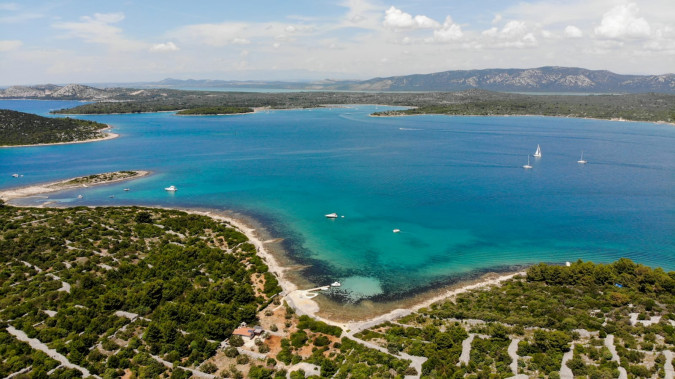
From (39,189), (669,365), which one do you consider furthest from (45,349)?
(39,189)

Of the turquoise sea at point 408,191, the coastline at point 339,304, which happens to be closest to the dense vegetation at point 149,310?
the coastline at point 339,304

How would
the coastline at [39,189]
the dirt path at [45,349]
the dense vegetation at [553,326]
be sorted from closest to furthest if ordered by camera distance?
the dense vegetation at [553,326] → the dirt path at [45,349] → the coastline at [39,189]

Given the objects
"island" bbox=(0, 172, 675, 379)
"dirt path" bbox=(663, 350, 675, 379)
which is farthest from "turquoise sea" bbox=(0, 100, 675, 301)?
"dirt path" bbox=(663, 350, 675, 379)

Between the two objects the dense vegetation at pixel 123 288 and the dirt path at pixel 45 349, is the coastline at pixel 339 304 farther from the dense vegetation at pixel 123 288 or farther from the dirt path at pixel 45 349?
the dirt path at pixel 45 349

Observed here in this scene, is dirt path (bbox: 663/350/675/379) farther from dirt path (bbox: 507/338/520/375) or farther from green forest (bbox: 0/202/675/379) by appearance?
dirt path (bbox: 507/338/520/375)

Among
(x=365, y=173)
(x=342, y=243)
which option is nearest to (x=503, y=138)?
(x=365, y=173)

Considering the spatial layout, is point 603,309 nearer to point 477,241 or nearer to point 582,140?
point 477,241

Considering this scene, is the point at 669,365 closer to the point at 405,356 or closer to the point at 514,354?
the point at 514,354
